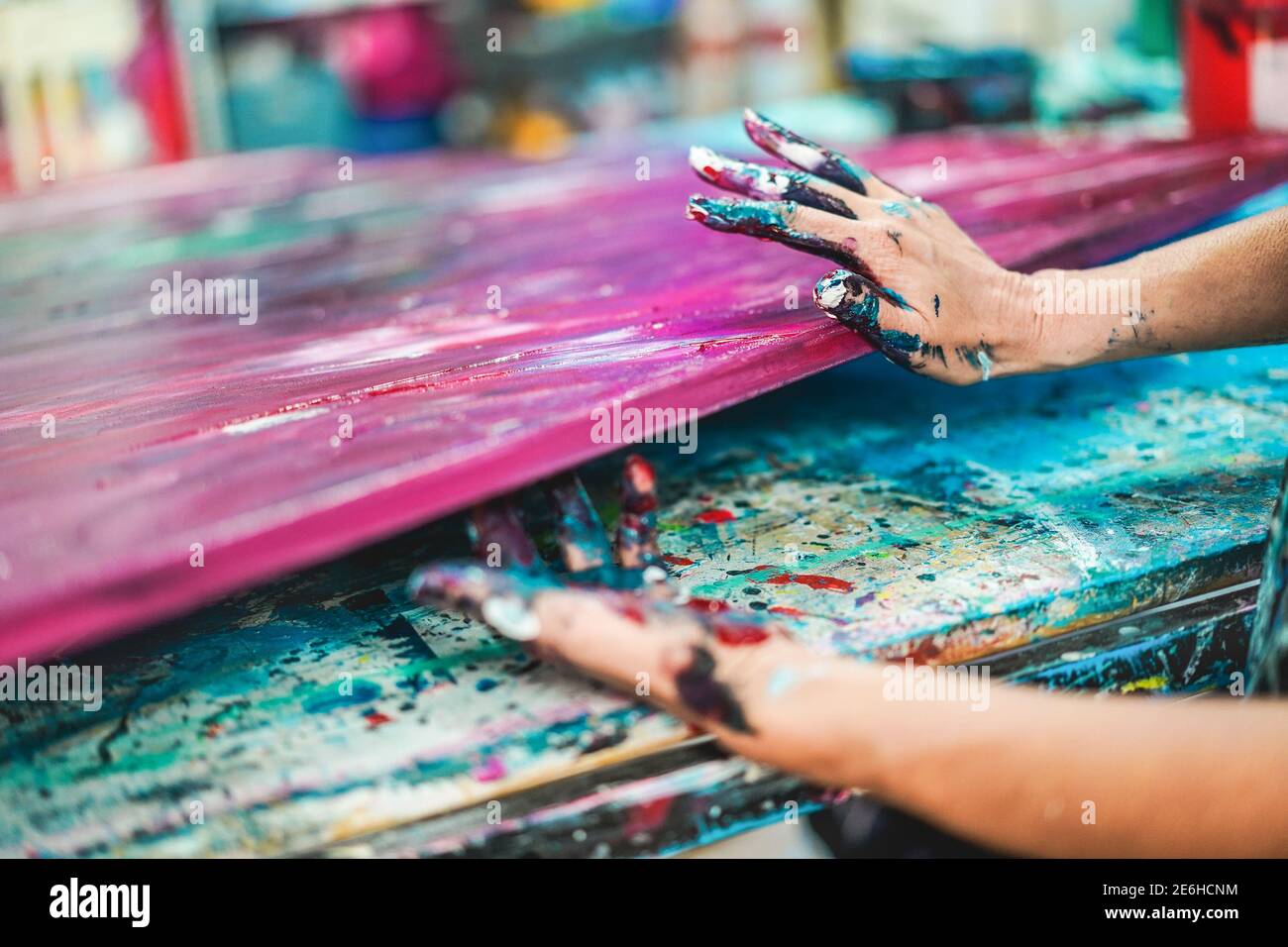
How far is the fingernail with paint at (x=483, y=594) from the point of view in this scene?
76cm

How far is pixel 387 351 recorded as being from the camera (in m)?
1.18

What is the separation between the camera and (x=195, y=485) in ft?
2.51

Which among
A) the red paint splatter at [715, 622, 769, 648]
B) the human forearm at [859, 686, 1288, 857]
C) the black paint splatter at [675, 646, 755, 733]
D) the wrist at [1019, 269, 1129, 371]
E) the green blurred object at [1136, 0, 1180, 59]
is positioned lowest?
the human forearm at [859, 686, 1288, 857]

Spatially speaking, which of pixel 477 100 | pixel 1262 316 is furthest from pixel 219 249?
pixel 477 100

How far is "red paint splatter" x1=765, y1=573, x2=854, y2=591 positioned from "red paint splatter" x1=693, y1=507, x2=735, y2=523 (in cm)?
14

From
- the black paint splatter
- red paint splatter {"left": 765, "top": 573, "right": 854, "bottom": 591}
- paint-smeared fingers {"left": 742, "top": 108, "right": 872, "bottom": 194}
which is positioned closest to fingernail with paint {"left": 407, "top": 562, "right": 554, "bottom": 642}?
the black paint splatter

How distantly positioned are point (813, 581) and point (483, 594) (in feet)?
0.98

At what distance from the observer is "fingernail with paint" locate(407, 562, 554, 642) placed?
755 millimetres

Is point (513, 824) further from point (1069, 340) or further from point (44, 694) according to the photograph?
point (1069, 340)

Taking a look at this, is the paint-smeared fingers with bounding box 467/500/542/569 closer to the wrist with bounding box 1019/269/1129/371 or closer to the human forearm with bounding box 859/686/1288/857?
the human forearm with bounding box 859/686/1288/857

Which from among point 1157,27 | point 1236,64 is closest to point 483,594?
Result: point 1236,64

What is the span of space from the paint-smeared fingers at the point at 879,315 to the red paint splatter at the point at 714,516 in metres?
0.22

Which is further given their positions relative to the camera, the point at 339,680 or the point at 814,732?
the point at 339,680
